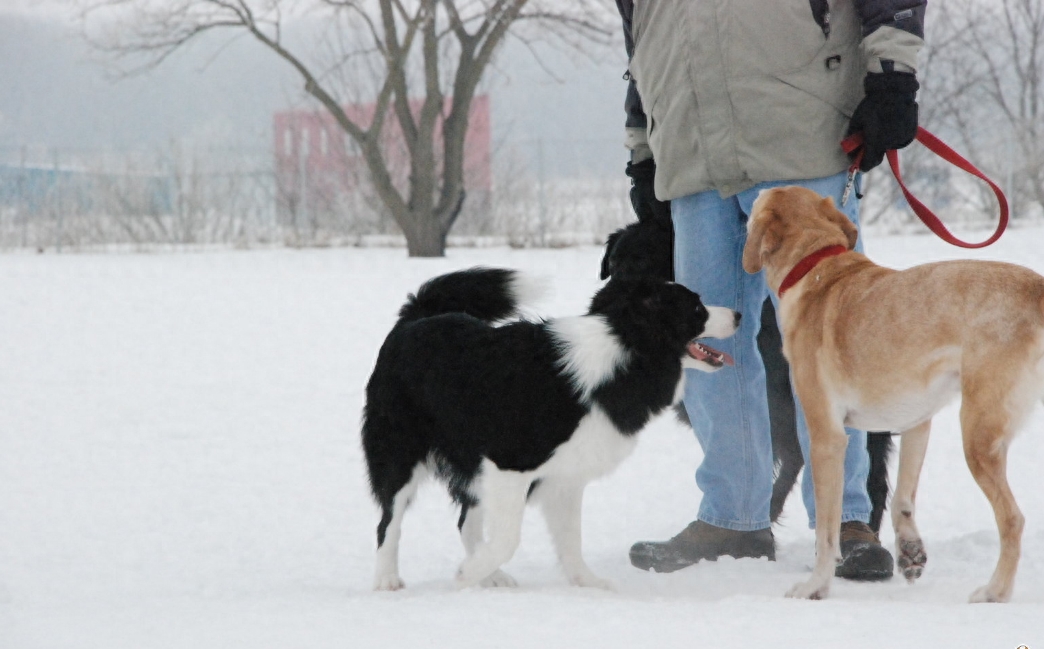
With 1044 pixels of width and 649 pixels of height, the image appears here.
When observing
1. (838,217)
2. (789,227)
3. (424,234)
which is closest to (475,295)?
(789,227)

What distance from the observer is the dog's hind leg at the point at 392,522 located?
9.16 feet

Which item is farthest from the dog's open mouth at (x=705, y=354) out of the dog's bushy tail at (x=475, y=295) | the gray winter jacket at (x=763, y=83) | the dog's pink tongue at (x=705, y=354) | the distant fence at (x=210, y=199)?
the distant fence at (x=210, y=199)

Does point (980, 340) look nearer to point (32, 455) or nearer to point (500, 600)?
point (500, 600)

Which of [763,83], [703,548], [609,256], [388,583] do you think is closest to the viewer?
[763,83]

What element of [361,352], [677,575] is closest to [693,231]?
[677,575]

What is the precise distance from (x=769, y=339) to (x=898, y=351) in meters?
1.16

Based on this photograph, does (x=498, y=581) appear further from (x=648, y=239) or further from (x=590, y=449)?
(x=648, y=239)

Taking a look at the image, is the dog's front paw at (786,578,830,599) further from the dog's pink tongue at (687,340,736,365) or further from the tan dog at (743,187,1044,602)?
the dog's pink tongue at (687,340,736,365)

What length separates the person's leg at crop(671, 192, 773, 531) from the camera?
2.88 m

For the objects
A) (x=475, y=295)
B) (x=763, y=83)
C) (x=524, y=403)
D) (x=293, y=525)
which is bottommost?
(x=293, y=525)

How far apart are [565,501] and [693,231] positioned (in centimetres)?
90

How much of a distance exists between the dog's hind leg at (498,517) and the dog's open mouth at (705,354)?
581 millimetres

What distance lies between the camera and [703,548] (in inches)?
115

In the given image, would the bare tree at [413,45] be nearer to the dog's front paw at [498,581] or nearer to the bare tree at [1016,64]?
the bare tree at [1016,64]
